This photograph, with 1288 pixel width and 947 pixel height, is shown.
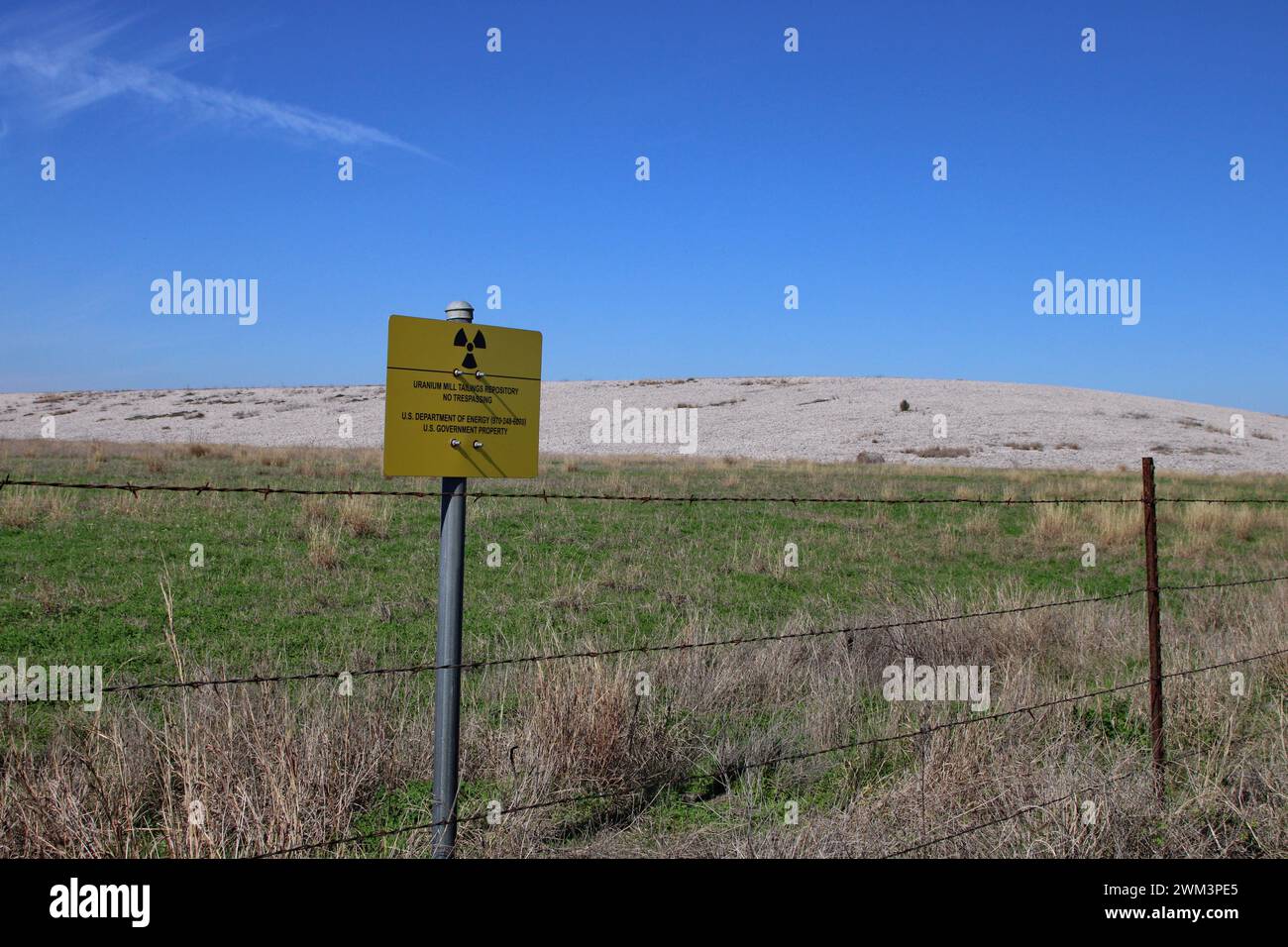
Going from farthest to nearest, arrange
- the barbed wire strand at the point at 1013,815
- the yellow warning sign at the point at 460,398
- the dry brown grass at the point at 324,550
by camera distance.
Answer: the dry brown grass at the point at 324,550 → the barbed wire strand at the point at 1013,815 → the yellow warning sign at the point at 460,398

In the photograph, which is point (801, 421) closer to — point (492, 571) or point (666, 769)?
point (492, 571)

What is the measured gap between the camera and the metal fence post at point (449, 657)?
3.54 metres

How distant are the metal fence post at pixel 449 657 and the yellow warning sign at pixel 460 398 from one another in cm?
11

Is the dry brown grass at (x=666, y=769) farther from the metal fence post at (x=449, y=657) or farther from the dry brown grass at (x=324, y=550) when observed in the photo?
the dry brown grass at (x=324, y=550)

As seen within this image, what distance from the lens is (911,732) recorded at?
5.13 meters

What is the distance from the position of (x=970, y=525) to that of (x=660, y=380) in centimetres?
7353

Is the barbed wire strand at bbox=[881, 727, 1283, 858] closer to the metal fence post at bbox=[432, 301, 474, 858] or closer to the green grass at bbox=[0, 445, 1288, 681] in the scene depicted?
the metal fence post at bbox=[432, 301, 474, 858]

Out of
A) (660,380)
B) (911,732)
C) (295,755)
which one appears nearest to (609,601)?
(911,732)

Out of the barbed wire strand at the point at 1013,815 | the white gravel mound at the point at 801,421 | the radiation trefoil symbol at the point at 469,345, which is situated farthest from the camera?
the white gravel mound at the point at 801,421

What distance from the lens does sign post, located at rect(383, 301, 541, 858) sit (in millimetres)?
3406

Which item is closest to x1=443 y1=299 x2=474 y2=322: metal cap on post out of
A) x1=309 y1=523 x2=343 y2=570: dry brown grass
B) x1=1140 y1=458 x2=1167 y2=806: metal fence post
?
x1=1140 y1=458 x2=1167 y2=806: metal fence post

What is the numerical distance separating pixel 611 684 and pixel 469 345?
7.31ft

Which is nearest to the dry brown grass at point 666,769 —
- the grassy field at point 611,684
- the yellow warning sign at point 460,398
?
the grassy field at point 611,684
